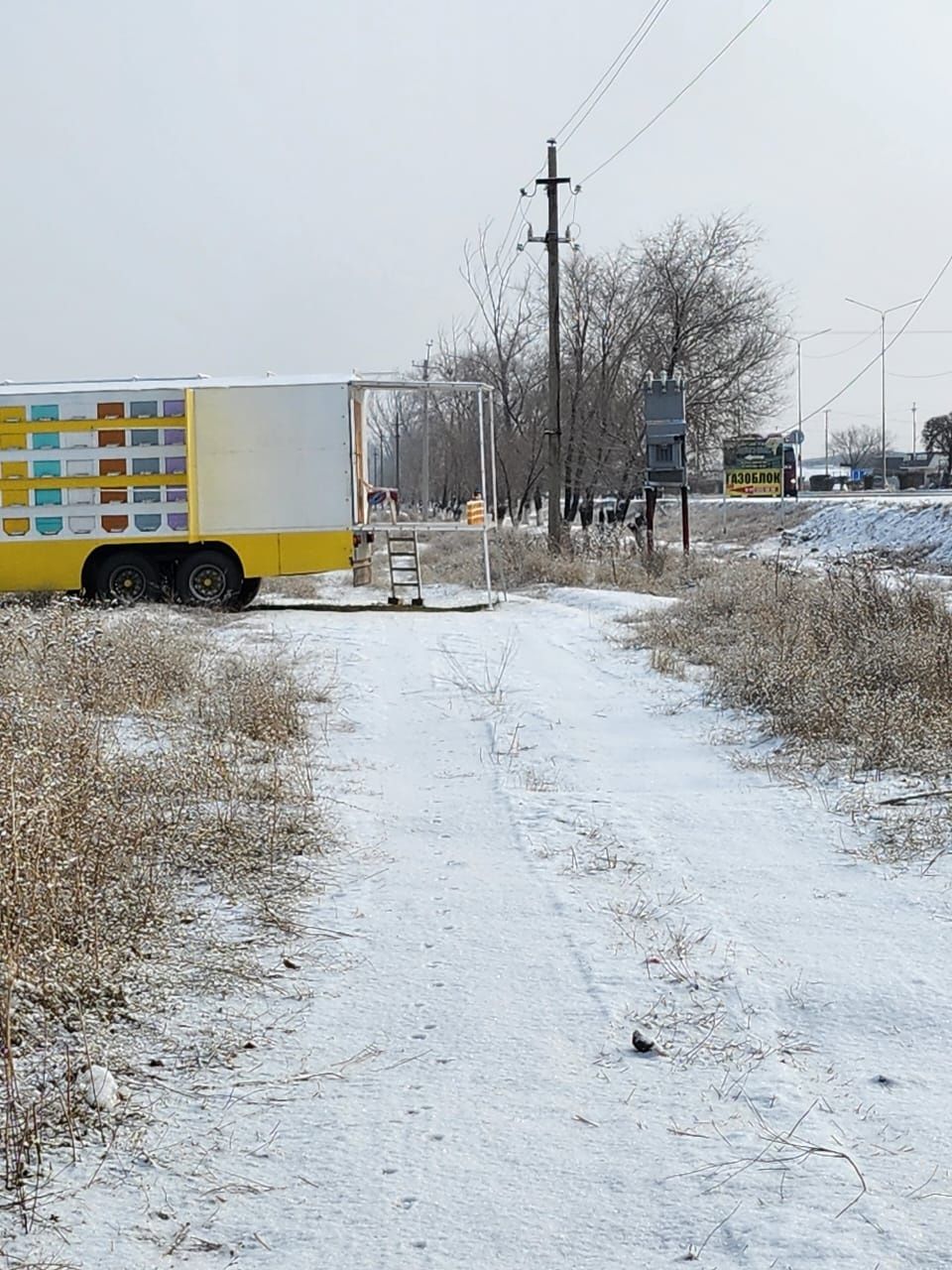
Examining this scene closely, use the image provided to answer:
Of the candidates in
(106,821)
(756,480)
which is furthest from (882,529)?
(106,821)

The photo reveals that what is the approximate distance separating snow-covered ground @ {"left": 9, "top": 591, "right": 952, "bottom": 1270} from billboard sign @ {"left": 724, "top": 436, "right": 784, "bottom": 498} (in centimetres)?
3312

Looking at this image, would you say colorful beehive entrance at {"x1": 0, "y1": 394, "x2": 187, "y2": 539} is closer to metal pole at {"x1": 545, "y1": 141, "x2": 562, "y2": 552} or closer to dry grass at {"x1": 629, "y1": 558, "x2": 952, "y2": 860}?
dry grass at {"x1": 629, "y1": 558, "x2": 952, "y2": 860}

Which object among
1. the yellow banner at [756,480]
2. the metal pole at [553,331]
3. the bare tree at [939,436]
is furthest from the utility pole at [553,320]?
the bare tree at [939,436]

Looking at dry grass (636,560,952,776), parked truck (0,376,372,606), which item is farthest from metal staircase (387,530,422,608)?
dry grass (636,560,952,776)

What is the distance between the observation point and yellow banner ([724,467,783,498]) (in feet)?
128

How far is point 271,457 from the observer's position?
17.9m

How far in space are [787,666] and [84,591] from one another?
11.1m

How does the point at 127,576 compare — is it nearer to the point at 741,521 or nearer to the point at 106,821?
the point at 106,821

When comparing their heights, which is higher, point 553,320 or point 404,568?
point 553,320

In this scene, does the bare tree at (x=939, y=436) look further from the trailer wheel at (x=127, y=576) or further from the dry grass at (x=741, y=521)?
the trailer wheel at (x=127, y=576)

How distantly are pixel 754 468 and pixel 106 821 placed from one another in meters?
35.5

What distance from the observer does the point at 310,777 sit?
283 inches

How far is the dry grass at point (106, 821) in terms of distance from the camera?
396cm

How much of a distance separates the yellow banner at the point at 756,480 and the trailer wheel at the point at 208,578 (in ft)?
77.8
